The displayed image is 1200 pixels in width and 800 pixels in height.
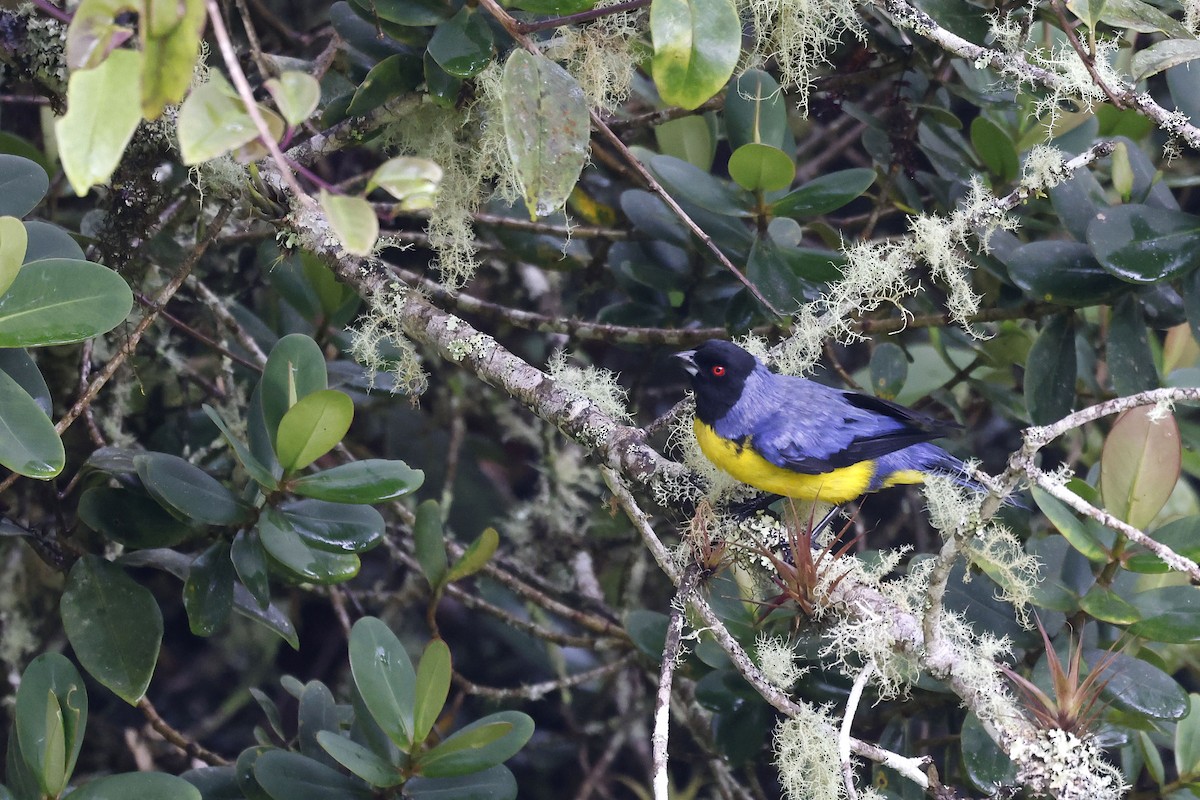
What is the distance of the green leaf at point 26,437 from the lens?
1835mm

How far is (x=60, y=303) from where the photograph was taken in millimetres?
1964

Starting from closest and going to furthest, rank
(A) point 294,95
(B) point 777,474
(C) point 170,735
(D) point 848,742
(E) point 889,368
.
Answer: (A) point 294,95, (D) point 848,742, (C) point 170,735, (B) point 777,474, (E) point 889,368

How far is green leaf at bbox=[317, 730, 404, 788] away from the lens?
1974 mm

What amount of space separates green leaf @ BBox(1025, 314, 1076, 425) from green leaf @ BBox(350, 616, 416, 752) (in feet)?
5.76

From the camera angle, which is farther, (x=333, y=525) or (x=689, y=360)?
(x=689, y=360)

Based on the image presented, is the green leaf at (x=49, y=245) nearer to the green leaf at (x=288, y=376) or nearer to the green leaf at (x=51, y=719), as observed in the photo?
the green leaf at (x=288, y=376)

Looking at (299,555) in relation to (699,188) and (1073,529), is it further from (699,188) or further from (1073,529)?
(1073,529)

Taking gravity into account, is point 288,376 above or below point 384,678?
above

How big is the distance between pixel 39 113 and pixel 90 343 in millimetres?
1442

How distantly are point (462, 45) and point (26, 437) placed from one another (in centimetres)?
118

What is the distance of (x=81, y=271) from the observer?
6.52 feet

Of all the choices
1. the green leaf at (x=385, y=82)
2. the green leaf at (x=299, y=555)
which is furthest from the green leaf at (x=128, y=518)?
the green leaf at (x=385, y=82)

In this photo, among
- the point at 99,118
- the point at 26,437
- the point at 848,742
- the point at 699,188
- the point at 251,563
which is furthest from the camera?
the point at 699,188

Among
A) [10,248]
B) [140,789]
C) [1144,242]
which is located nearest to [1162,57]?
[1144,242]
